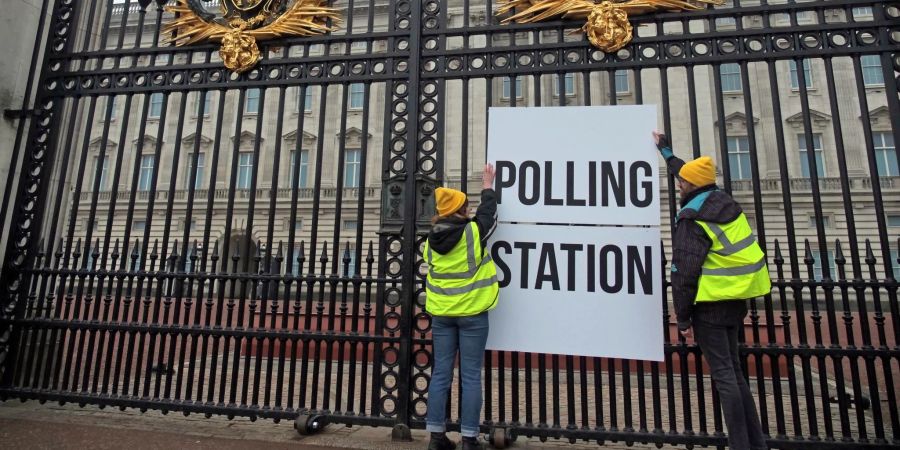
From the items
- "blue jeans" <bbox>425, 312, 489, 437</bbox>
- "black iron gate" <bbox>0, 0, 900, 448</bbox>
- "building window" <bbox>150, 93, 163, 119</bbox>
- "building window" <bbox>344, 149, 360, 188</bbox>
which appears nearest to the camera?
"blue jeans" <bbox>425, 312, 489, 437</bbox>

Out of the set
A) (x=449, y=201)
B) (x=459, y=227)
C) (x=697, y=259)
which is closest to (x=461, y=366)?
(x=459, y=227)

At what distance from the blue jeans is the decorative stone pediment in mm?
17450

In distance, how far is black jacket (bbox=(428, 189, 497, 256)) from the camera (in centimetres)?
387

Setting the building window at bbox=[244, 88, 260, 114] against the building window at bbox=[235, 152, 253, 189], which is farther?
the building window at bbox=[235, 152, 253, 189]

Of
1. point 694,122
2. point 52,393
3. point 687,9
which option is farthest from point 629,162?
point 52,393

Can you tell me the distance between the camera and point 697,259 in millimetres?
3496

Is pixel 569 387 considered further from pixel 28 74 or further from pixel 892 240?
pixel 892 240

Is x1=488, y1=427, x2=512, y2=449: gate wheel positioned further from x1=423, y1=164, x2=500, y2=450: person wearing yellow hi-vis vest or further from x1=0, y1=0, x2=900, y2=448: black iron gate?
x1=423, y1=164, x2=500, y2=450: person wearing yellow hi-vis vest

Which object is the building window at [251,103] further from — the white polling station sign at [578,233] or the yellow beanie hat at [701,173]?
the yellow beanie hat at [701,173]

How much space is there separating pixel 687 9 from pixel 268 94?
18.5m

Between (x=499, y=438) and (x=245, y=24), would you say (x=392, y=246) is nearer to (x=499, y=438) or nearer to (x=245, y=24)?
(x=499, y=438)

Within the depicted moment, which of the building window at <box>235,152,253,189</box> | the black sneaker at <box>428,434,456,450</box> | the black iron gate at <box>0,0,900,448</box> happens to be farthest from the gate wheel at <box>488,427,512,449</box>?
the building window at <box>235,152,253,189</box>

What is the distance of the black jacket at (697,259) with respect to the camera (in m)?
3.50

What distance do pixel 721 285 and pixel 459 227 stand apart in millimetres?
1916
